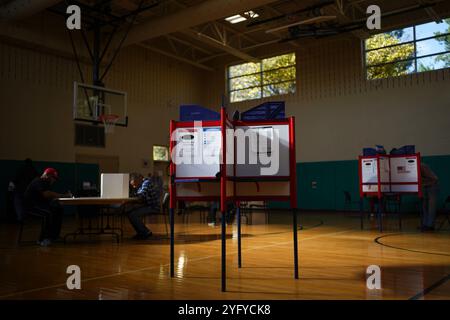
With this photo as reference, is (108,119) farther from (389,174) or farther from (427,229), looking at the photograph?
(427,229)

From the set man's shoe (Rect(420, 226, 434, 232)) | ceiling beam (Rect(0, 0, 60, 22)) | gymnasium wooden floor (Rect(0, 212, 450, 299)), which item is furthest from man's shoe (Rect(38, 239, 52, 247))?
man's shoe (Rect(420, 226, 434, 232))

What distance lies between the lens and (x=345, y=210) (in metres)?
14.2

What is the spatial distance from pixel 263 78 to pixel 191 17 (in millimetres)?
5691

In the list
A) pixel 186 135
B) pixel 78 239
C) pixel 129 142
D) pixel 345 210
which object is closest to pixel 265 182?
pixel 186 135

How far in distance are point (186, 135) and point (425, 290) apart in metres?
2.41

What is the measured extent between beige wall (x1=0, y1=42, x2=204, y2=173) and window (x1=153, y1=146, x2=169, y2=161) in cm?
27

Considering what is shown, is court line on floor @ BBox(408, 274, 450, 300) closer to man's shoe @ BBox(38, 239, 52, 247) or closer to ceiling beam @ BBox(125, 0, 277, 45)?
man's shoe @ BBox(38, 239, 52, 247)

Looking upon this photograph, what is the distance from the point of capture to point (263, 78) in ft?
54.1

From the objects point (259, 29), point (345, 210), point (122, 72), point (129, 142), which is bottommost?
point (345, 210)

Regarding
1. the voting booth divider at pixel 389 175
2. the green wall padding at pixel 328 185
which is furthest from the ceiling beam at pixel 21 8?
the green wall padding at pixel 328 185

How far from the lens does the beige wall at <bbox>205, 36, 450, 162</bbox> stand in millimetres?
12836

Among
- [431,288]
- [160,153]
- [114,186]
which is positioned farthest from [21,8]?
[431,288]
